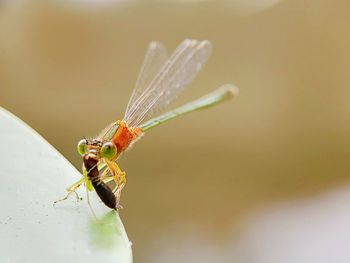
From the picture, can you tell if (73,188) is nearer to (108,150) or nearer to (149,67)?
(108,150)

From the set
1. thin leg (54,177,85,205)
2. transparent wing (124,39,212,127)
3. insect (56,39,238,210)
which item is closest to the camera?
thin leg (54,177,85,205)

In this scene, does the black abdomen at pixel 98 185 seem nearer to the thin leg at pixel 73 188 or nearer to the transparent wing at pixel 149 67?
the thin leg at pixel 73 188

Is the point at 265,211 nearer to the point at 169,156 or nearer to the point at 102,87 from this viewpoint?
the point at 169,156

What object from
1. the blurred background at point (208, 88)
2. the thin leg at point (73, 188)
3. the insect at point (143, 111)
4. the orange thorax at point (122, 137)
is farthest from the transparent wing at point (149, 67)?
the blurred background at point (208, 88)

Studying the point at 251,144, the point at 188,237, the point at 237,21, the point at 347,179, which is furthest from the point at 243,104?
the point at 188,237

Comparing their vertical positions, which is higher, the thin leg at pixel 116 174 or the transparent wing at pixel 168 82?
the transparent wing at pixel 168 82

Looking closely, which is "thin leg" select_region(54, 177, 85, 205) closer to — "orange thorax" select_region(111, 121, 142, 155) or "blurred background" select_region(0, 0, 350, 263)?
"orange thorax" select_region(111, 121, 142, 155)

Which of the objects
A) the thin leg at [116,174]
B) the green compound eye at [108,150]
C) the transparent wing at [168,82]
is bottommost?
the thin leg at [116,174]

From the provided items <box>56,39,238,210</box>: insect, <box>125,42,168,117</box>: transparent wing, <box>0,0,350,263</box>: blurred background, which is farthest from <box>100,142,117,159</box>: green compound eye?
<box>0,0,350,263</box>: blurred background
